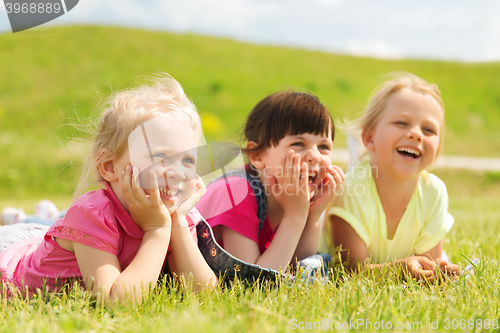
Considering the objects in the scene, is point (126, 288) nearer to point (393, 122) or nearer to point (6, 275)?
point (6, 275)

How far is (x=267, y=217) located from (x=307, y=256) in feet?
1.27

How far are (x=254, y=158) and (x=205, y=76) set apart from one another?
68.9 ft

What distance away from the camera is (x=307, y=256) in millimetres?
2951

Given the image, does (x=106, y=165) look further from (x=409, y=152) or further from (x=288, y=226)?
(x=409, y=152)

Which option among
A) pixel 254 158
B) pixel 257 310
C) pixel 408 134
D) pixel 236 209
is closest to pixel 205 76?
pixel 254 158

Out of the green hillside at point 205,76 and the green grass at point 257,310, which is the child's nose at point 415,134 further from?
the green hillside at point 205,76

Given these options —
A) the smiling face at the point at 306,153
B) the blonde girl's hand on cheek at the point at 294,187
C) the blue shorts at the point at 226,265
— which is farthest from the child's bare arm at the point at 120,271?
the smiling face at the point at 306,153

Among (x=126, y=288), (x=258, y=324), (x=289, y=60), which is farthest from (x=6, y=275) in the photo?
(x=289, y=60)

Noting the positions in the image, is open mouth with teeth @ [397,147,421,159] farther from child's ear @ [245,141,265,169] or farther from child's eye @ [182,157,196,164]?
child's eye @ [182,157,196,164]

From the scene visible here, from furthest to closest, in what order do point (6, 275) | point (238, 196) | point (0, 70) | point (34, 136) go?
point (0, 70) → point (34, 136) → point (238, 196) → point (6, 275)

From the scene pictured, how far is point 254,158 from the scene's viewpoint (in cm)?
311

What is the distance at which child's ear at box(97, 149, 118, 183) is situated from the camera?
228 cm

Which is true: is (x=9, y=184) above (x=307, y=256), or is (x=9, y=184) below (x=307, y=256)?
below

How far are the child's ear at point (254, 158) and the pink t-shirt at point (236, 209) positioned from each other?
0.67 feet
